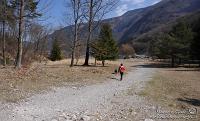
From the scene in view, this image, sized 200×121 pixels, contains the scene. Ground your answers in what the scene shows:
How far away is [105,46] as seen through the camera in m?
59.6

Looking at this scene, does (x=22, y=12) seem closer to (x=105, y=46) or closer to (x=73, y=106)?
(x=73, y=106)

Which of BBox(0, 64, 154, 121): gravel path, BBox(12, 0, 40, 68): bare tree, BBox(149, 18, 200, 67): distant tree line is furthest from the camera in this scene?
BBox(149, 18, 200, 67): distant tree line

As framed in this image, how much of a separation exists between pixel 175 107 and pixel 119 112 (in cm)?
380

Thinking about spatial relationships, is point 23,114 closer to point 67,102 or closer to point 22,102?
point 22,102

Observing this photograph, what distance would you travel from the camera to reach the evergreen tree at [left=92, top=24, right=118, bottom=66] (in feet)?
187

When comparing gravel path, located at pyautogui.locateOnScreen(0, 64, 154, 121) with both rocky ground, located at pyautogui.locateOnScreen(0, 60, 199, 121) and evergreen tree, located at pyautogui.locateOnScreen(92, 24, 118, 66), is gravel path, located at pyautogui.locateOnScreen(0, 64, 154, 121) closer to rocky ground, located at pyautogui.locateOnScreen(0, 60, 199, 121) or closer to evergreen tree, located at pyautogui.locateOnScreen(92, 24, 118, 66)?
rocky ground, located at pyautogui.locateOnScreen(0, 60, 199, 121)

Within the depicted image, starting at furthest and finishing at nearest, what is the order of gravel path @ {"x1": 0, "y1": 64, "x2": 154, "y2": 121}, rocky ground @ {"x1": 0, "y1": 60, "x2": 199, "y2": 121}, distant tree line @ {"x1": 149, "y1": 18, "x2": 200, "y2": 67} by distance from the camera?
distant tree line @ {"x1": 149, "y1": 18, "x2": 200, "y2": 67} → rocky ground @ {"x1": 0, "y1": 60, "x2": 199, "y2": 121} → gravel path @ {"x1": 0, "y1": 64, "x2": 154, "y2": 121}

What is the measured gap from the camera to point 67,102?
52.0 ft

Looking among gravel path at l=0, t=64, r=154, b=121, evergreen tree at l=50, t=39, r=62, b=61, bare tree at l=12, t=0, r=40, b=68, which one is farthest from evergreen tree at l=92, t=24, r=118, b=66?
gravel path at l=0, t=64, r=154, b=121

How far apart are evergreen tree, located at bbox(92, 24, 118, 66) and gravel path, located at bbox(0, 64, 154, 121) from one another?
36.6 m

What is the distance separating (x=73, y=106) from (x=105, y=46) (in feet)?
147

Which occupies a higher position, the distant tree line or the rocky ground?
the distant tree line

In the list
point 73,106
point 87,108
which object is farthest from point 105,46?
point 87,108

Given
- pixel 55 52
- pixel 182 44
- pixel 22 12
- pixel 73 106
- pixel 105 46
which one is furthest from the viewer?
pixel 55 52
